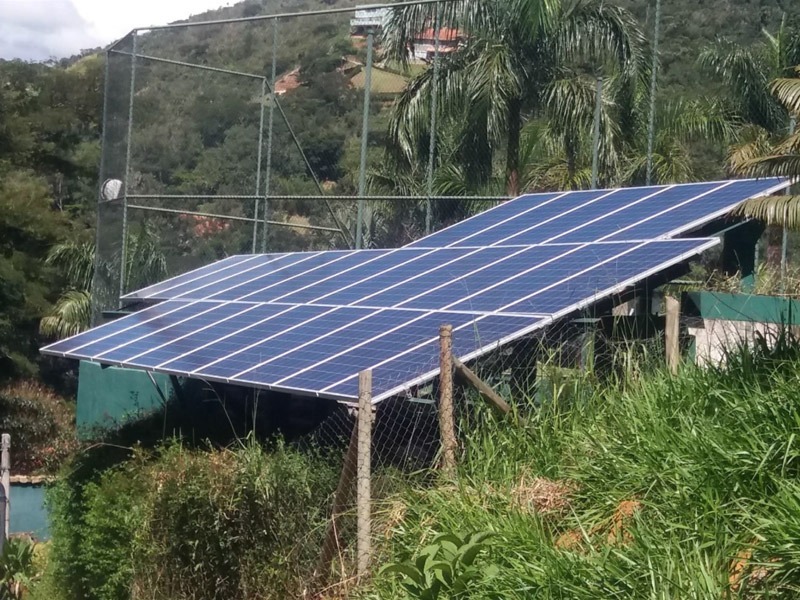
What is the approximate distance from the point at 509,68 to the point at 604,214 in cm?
503

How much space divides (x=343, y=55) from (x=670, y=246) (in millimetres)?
13575

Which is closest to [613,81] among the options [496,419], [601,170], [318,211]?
[601,170]

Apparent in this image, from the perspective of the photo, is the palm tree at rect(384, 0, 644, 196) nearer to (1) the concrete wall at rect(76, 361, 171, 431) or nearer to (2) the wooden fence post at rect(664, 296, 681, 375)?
(1) the concrete wall at rect(76, 361, 171, 431)

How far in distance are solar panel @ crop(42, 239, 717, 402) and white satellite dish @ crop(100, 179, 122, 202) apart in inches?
202

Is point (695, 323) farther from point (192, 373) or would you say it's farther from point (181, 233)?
point (181, 233)

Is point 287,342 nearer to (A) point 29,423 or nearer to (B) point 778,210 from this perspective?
(B) point 778,210

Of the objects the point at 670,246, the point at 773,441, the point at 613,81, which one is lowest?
the point at 773,441

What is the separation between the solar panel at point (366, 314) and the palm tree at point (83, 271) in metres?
4.32

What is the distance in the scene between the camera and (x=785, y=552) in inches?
196

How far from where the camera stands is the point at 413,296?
36.1 ft

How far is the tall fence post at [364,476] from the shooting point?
280 inches

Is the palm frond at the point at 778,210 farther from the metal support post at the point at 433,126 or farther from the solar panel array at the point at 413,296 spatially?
the metal support post at the point at 433,126

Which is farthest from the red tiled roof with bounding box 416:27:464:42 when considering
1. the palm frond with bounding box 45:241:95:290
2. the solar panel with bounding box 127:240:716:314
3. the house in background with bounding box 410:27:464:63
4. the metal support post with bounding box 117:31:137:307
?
the palm frond with bounding box 45:241:95:290

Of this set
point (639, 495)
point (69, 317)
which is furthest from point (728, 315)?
point (69, 317)
